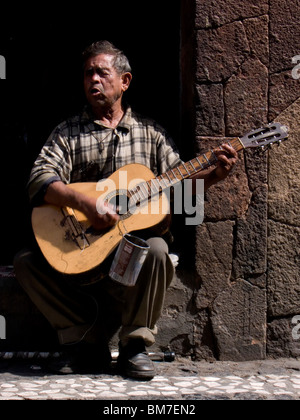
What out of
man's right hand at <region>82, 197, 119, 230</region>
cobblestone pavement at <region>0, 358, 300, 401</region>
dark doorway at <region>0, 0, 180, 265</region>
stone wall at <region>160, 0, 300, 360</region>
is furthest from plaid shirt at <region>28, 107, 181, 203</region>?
cobblestone pavement at <region>0, 358, 300, 401</region>

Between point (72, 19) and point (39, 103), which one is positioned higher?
point (72, 19)

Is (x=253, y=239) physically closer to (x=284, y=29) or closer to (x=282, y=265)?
(x=282, y=265)

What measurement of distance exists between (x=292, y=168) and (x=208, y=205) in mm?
501

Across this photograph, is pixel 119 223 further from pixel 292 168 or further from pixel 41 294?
pixel 292 168

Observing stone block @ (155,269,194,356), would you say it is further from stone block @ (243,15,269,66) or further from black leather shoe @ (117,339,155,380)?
stone block @ (243,15,269,66)

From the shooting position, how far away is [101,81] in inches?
141

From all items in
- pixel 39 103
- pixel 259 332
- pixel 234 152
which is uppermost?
pixel 39 103

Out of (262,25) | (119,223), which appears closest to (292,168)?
(262,25)

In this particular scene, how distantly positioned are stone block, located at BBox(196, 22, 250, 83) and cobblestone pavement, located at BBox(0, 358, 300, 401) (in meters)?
1.54

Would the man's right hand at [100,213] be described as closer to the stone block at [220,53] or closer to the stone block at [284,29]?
the stone block at [220,53]

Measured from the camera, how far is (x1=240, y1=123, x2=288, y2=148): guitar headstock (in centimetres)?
333

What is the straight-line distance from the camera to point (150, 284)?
10.7 feet

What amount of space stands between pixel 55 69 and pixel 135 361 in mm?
2043

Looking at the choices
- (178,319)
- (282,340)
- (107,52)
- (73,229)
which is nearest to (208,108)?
(107,52)
